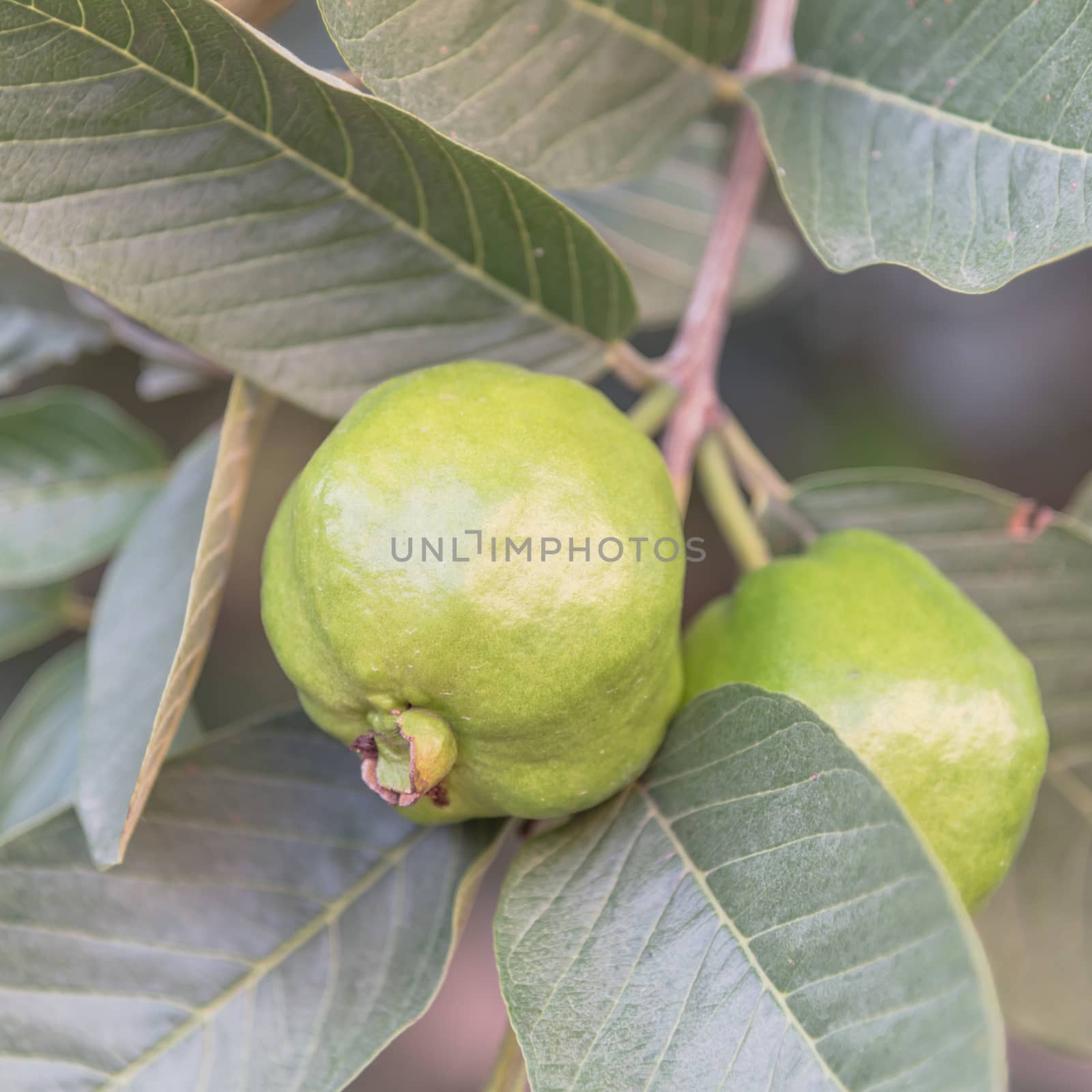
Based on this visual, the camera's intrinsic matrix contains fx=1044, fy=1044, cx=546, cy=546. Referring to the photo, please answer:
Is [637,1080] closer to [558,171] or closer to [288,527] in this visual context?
[288,527]

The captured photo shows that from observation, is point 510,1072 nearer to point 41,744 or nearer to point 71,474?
point 41,744

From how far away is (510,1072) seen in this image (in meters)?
0.91

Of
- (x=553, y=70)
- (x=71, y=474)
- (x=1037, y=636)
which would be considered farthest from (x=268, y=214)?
(x=1037, y=636)

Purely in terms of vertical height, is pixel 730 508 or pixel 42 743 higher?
pixel 730 508

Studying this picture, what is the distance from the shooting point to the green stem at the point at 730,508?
103 centimetres

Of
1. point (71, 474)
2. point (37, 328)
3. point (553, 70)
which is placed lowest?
point (71, 474)

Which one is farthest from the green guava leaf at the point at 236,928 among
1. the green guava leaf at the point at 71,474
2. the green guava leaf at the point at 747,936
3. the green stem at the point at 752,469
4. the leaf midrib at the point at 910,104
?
the leaf midrib at the point at 910,104

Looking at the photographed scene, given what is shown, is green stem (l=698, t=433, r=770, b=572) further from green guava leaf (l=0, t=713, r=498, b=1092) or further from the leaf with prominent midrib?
green guava leaf (l=0, t=713, r=498, b=1092)

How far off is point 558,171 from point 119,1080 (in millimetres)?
909

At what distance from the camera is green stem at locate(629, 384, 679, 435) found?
101 cm

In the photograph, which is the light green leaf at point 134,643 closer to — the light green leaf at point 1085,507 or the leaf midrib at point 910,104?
the leaf midrib at point 910,104

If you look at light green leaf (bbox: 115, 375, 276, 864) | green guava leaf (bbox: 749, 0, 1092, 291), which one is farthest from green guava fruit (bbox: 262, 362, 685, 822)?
green guava leaf (bbox: 749, 0, 1092, 291)

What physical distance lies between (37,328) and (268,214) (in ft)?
2.70

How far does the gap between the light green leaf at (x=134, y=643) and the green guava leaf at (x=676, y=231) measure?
0.71 metres
